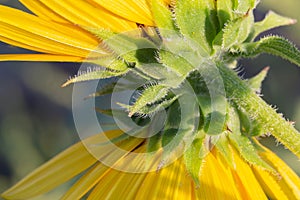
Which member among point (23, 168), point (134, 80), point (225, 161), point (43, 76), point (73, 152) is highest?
point (134, 80)

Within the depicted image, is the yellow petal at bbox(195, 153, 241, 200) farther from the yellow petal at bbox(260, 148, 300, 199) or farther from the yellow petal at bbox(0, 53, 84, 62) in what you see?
the yellow petal at bbox(0, 53, 84, 62)

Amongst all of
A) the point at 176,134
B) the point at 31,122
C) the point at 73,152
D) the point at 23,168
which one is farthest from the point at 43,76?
the point at 176,134

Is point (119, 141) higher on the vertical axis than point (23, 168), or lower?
higher

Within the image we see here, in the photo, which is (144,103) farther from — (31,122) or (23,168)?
(31,122)

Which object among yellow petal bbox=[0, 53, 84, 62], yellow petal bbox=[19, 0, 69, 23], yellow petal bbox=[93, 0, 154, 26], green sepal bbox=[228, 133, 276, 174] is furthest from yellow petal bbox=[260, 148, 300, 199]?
yellow petal bbox=[19, 0, 69, 23]

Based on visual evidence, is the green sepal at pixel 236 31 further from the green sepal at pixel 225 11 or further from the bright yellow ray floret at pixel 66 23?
the bright yellow ray floret at pixel 66 23

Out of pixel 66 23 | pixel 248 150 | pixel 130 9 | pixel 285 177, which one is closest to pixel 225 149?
pixel 248 150
